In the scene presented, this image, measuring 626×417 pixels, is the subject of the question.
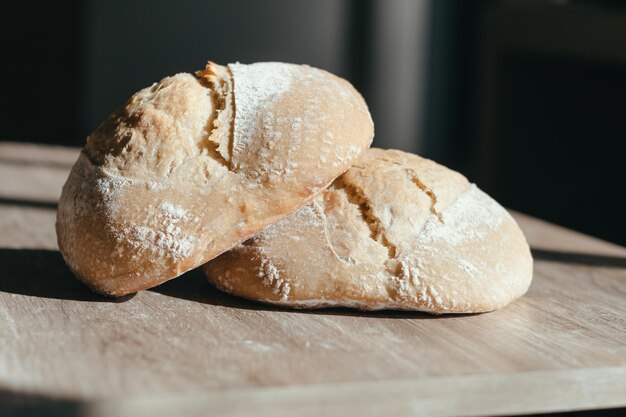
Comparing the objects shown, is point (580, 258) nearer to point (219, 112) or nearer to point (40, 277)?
point (219, 112)

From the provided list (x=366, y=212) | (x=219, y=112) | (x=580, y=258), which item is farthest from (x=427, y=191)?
(x=580, y=258)

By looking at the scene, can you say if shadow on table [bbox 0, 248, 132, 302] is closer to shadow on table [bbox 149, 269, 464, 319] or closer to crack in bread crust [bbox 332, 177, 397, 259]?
shadow on table [bbox 149, 269, 464, 319]

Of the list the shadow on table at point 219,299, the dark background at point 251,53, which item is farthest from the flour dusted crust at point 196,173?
the dark background at point 251,53

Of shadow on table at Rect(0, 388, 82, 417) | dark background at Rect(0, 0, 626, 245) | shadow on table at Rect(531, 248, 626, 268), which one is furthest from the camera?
dark background at Rect(0, 0, 626, 245)

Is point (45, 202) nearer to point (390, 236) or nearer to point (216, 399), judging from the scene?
point (390, 236)

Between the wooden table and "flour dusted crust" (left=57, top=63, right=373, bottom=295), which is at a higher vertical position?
"flour dusted crust" (left=57, top=63, right=373, bottom=295)

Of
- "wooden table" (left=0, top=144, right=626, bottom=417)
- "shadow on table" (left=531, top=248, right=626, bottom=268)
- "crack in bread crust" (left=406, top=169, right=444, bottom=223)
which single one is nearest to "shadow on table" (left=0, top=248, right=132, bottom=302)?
"wooden table" (left=0, top=144, right=626, bottom=417)
